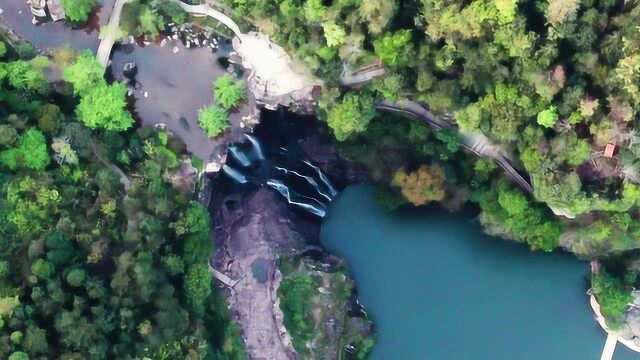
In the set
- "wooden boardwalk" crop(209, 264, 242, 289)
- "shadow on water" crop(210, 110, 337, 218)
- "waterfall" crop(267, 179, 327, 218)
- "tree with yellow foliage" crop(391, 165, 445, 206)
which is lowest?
"wooden boardwalk" crop(209, 264, 242, 289)

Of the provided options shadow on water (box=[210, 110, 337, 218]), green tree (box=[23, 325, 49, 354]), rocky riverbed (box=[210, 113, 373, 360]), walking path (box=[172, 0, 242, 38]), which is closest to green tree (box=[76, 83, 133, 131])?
walking path (box=[172, 0, 242, 38])

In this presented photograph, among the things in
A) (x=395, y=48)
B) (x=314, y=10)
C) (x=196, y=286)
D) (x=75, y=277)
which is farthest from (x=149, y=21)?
(x=196, y=286)

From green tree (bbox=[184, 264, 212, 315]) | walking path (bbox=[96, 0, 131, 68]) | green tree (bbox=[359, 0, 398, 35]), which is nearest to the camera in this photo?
green tree (bbox=[359, 0, 398, 35])

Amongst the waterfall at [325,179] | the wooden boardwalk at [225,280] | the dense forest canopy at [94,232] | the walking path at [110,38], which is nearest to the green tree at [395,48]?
the waterfall at [325,179]

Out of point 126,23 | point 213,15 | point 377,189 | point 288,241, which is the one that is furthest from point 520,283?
point 126,23

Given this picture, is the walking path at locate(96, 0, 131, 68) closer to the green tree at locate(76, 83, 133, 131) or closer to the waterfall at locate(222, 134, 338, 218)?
the green tree at locate(76, 83, 133, 131)

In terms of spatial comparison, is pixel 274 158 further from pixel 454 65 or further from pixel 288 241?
pixel 454 65

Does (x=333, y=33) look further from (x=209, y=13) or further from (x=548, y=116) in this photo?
(x=548, y=116)

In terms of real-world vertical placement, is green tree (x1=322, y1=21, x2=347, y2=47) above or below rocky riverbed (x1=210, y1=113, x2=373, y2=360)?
above

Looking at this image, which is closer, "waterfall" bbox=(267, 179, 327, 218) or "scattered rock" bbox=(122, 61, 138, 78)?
"scattered rock" bbox=(122, 61, 138, 78)
